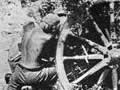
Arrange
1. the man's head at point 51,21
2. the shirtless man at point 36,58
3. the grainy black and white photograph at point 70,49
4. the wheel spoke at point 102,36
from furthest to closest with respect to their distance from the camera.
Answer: the shirtless man at point 36,58, the man's head at point 51,21, the wheel spoke at point 102,36, the grainy black and white photograph at point 70,49

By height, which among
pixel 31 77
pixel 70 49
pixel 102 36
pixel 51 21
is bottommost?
pixel 31 77

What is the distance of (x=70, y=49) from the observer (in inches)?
317

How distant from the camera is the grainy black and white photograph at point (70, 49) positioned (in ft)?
23.0

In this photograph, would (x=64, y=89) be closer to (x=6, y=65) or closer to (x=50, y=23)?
(x=50, y=23)

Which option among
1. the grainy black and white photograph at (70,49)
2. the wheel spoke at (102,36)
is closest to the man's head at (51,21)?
the grainy black and white photograph at (70,49)

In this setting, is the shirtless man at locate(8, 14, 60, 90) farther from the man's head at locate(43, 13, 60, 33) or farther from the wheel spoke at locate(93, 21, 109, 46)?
the wheel spoke at locate(93, 21, 109, 46)

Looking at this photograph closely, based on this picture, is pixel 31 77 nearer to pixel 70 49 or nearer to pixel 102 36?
pixel 70 49

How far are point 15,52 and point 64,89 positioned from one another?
1.48m

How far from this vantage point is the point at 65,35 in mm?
7000

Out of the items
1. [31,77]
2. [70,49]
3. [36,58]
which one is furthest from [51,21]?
[31,77]

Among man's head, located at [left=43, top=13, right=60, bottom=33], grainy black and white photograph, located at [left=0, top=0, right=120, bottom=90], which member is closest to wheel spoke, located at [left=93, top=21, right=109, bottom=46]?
grainy black and white photograph, located at [left=0, top=0, right=120, bottom=90]

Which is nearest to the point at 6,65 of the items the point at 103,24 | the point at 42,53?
the point at 42,53

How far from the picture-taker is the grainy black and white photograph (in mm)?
7023

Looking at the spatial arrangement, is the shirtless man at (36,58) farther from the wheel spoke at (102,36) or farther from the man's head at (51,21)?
the wheel spoke at (102,36)
